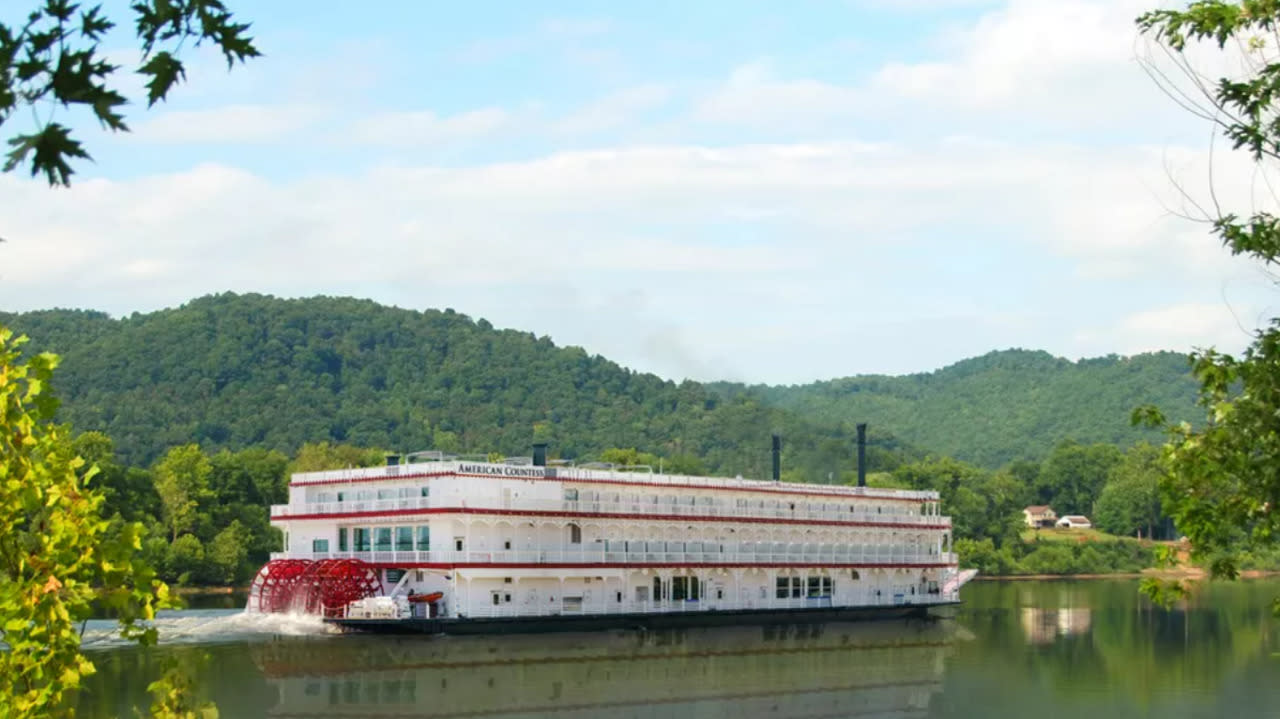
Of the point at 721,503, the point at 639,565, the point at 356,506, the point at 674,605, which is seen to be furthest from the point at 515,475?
the point at 721,503

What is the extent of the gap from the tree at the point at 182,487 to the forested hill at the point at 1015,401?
78.3 m

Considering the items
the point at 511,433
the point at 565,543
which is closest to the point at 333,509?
the point at 565,543

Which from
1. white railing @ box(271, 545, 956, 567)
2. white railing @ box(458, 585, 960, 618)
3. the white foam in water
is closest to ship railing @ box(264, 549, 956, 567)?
white railing @ box(271, 545, 956, 567)

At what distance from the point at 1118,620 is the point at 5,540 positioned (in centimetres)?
5518

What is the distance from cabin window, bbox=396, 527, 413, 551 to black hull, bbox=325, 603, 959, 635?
10.1ft

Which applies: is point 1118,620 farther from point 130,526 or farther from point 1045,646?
point 130,526

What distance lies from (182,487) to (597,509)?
32.4 m

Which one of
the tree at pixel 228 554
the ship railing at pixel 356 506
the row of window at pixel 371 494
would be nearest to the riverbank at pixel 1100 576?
the tree at pixel 228 554

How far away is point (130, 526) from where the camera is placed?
962cm

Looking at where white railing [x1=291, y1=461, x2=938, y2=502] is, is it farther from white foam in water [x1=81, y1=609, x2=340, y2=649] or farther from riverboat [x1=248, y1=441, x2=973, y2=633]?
white foam in water [x1=81, y1=609, x2=340, y2=649]

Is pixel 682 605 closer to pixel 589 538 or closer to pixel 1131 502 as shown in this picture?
pixel 589 538

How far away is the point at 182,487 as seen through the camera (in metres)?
70.6

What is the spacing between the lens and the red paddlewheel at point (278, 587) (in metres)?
43.0

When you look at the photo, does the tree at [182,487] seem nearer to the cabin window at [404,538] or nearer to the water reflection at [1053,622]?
the cabin window at [404,538]
